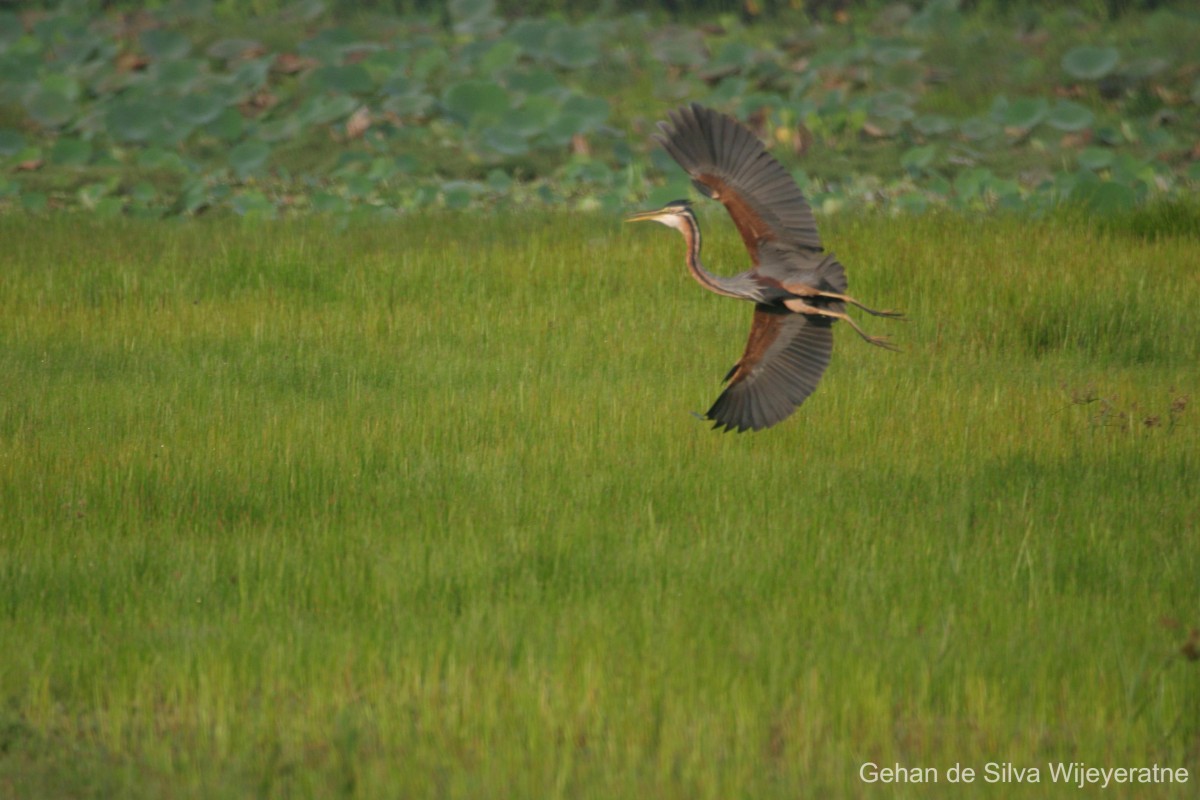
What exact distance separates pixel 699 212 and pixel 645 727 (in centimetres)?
758

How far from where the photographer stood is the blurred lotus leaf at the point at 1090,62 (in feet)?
48.1

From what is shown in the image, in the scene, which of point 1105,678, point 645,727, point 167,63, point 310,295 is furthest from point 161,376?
point 167,63

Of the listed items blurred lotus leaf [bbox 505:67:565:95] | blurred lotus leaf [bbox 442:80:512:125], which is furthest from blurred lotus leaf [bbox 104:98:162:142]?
blurred lotus leaf [bbox 505:67:565:95]

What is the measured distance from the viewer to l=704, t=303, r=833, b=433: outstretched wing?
5.39 metres

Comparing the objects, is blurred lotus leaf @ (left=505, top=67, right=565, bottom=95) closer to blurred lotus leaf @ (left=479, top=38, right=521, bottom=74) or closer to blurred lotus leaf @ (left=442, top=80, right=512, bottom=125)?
blurred lotus leaf @ (left=479, top=38, right=521, bottom=74)

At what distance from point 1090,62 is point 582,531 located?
11.7 metres

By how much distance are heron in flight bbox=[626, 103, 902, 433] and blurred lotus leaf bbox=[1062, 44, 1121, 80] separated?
34.0ft

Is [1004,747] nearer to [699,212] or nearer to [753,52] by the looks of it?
[699,212]

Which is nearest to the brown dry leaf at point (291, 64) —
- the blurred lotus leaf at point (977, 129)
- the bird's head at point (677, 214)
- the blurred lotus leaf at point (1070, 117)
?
the blurred lotus leaf at point (977, 129)

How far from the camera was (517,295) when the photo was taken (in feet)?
26.6

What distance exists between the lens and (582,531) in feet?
15.9

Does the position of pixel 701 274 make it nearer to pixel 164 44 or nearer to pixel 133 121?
pixel 133 121

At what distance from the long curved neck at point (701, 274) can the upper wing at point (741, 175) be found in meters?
0.13

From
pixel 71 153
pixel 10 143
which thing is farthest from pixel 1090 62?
pixel 10 143
